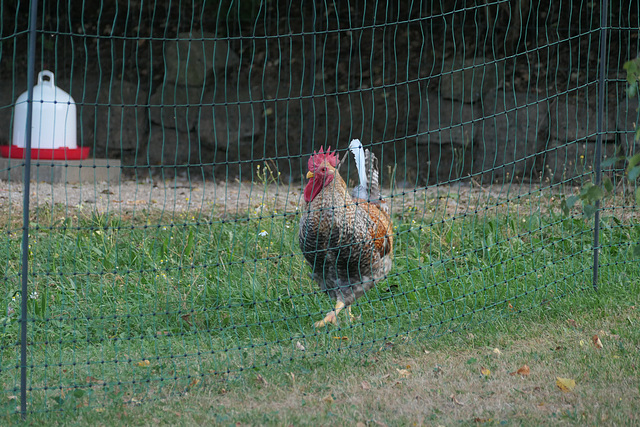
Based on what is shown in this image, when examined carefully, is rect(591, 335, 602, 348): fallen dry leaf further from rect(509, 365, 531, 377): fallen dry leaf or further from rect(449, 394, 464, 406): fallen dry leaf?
rect(449, 394, 464, 406): fallen dry leaf

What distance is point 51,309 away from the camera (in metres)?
4.50

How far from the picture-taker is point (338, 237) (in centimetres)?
406

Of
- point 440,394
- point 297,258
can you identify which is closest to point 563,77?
point 297,258

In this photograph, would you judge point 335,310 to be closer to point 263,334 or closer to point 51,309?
point 263,334

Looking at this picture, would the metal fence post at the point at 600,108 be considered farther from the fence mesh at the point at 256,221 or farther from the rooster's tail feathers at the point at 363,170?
the rooster's tail feathers at the point at 363,170

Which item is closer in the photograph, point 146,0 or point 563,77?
point 563,77

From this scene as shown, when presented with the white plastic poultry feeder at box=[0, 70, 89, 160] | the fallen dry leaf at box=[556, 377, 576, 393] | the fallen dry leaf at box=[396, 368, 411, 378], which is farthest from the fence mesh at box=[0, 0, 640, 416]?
the fallen dry leaf at box=[556, 377, 576, 393]

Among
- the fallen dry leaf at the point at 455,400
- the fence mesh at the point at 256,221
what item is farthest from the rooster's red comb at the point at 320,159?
the fallen dry leaf at the point at 455,400

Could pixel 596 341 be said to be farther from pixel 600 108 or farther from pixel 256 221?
pixel 256 221

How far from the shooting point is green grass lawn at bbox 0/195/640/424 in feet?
11.0

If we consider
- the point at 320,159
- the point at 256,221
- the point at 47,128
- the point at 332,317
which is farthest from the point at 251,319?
the point at 47,128

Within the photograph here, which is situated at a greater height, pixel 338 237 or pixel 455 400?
pixel 338 237

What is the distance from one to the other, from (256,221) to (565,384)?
2.88m

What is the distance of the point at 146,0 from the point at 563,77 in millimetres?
4794
